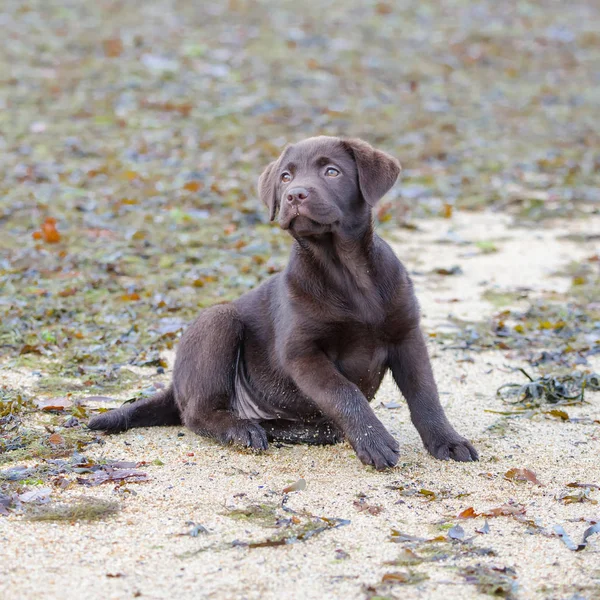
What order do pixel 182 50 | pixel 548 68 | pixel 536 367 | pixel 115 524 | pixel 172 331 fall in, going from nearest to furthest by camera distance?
1. pixel 115 524
2. pixel 536 367
3. pixel 172 331
4. pixel 182 50
5. pixel 548 68

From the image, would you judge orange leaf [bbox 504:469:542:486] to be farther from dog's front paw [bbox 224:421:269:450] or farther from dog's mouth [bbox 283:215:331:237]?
dog's mouth [bbox 283:215:331:237]

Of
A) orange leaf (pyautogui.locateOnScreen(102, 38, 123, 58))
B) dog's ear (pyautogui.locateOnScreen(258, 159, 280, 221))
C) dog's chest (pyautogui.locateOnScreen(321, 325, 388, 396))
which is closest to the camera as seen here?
dog's chest (pyautogui.locateOnScreen(321, 325, 388, 396))

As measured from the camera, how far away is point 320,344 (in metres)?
4.97

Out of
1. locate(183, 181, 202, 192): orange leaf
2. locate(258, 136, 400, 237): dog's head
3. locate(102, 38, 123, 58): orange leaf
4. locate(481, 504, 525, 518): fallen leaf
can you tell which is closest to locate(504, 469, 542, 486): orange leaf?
locate(481, 504, 525, 518): fallen leaf

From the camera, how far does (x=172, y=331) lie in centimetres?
696

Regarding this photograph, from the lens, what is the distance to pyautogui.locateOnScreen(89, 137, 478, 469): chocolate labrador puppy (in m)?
4.86

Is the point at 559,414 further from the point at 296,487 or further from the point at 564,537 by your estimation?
the point at 296,487

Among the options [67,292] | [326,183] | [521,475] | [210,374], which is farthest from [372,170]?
[67,292]

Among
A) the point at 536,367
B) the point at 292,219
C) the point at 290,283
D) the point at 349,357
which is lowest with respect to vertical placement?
the point at 536,367

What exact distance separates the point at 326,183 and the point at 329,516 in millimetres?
1726

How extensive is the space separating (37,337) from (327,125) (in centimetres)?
773

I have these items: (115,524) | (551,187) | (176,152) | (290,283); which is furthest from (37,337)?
(551,187)

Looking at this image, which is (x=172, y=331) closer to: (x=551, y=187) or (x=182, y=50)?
(x=551, y=187)

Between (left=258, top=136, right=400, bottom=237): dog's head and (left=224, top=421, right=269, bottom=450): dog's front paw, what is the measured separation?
1001mm
